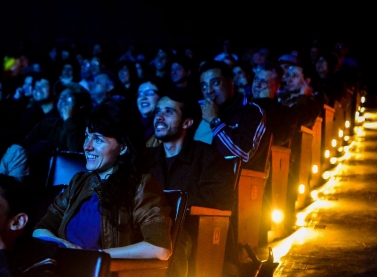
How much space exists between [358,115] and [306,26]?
4922mm

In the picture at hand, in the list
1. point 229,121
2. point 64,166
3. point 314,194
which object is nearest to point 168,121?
point 64,166

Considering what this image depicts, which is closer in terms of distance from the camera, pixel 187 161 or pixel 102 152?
pixel 102 152

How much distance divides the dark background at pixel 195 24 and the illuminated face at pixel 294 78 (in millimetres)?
6685

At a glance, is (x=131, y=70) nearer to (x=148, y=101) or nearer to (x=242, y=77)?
(x=242, y=77)

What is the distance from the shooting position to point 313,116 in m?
6.49

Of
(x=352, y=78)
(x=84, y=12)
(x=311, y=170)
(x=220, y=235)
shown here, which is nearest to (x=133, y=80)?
(x=311, y=170)

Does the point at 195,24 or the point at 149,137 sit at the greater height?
the point at 195,24

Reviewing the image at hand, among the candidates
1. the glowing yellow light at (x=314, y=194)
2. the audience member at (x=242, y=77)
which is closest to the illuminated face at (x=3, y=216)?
Result: the glowing yellow light at (x=314, y=194)

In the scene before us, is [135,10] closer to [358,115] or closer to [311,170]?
[358,115]

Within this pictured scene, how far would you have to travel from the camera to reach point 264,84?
5.64 metres

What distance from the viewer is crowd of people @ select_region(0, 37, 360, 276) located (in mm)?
2982

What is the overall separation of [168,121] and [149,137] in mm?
902

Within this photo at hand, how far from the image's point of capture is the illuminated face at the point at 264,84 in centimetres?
564

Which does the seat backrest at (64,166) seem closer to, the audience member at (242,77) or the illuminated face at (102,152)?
the illuminated face at (102,152)
